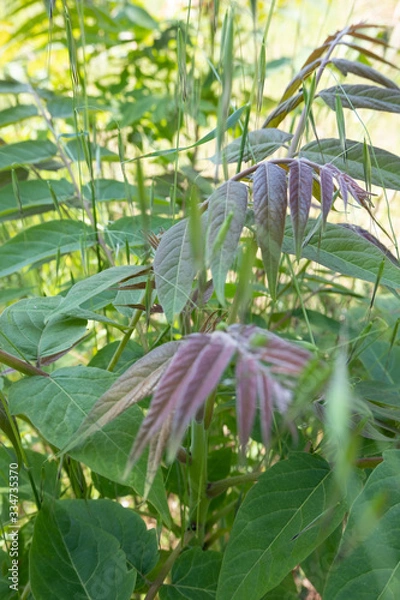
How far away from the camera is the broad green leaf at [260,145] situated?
1.86ft

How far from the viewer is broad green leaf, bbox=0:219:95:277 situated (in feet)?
2.57

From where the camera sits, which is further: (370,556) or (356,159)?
(356,159)

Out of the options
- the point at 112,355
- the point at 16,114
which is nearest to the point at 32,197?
the point at 16,114

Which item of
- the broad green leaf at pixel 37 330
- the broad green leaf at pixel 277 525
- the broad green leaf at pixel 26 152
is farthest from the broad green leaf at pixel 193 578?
the broad green leaf at pixel 26 152

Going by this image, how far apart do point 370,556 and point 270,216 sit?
252 mm

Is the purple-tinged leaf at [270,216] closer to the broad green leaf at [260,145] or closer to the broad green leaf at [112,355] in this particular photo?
the broad green leaf at [260,145]

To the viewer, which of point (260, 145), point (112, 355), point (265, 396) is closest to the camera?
point (265, 396)

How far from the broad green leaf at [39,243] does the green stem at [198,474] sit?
0.34 meters

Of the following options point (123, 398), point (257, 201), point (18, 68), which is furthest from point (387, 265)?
point (18, 68)

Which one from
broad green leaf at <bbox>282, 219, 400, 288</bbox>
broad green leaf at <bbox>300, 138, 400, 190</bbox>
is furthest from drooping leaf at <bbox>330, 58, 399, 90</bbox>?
broad green leaf at <bbox>282, 219, 400, 288</bbox>

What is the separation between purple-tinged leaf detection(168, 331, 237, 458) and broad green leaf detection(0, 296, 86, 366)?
0.92 feet

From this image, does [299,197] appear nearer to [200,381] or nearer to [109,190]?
[200,381]

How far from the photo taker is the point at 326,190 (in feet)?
A: 1.42
